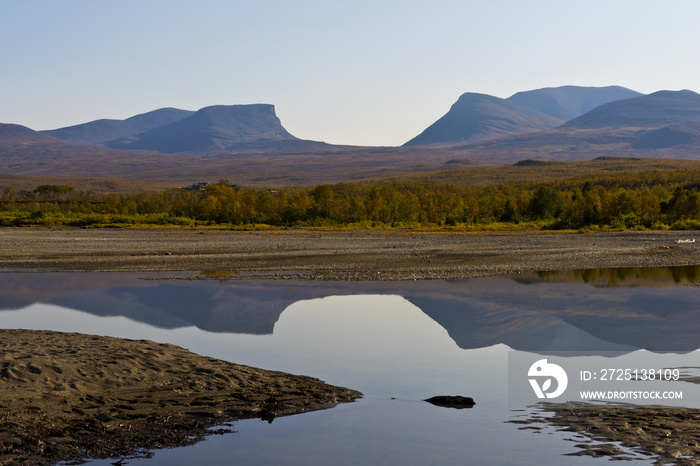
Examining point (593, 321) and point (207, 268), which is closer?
point (593, 321)

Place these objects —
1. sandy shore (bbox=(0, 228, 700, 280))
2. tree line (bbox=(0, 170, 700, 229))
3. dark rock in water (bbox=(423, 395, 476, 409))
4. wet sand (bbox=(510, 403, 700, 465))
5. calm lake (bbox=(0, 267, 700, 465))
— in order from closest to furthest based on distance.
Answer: wet sand (bbox=(510, 403, 700, 465)) → calm lake (bbox=(0, 267, 700, 465)) → dark rock in water (bbox=(423, 395, 476, 409)) → sandy shore (bbox=(0, 228, 700, 280)) → tree line (bbox=(0, 170, 700, 229))

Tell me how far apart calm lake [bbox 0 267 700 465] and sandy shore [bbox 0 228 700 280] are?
2470mm

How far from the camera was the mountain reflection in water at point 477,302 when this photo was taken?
46.7ft

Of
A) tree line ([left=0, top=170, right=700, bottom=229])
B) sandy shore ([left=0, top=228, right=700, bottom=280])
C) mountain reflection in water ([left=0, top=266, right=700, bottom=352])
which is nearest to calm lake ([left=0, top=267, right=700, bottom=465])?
mountain reflection in water ([left=0, top=266, right=700, bottom=352])

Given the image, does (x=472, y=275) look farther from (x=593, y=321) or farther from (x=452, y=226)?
(x=452, y=226)

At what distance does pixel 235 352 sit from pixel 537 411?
5.45 meters

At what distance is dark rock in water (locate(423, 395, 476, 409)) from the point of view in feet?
30.1

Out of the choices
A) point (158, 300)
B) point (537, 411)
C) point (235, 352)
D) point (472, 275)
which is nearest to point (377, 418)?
point (537, 411)

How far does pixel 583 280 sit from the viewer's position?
2417cm

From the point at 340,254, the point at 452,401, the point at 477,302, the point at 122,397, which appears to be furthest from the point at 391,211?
the point at 122,397

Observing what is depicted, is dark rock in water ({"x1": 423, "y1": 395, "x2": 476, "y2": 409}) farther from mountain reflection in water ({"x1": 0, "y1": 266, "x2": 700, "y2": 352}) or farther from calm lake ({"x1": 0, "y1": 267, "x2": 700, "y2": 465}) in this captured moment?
mountain reflection in water ({"x1": 0, "y1": 266, "x2": 700, "y2": 352})

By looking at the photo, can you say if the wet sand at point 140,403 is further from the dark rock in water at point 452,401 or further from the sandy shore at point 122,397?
the dark rock in water at point 452,401

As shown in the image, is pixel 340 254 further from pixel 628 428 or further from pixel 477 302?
pixel 628 428

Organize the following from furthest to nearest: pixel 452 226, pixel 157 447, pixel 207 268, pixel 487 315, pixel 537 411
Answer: pixel 452 226, pixel 207 268, pixel 487 315, pixel 537 411, pixel 157 447
